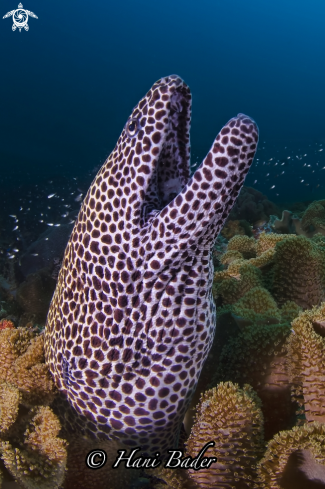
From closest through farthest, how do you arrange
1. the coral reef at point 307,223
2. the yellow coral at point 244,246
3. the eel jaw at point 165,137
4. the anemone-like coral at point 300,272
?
the eel jaw at point 165,137 → the anemone-like coral at point 300,272 → the yellow coral at point 244,246 → the coral reef at point 307,223

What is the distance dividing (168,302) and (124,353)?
50 centimetres

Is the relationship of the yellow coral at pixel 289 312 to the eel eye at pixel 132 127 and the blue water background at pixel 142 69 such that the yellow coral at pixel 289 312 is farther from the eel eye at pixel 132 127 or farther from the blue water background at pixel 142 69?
the blue water background at pixel 142 69

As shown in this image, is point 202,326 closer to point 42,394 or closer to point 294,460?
point 294,460

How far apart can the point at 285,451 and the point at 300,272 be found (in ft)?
9.37

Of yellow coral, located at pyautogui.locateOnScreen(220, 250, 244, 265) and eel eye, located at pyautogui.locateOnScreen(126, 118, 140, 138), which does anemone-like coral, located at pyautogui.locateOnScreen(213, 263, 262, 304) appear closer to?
yellow coral, located at pyautogui.locateOnScreen(220, 250, 244, 265)

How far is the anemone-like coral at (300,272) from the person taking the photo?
4.37 meters

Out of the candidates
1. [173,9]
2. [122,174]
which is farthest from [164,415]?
[173,9]

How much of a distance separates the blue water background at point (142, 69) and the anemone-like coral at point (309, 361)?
81.7 metres

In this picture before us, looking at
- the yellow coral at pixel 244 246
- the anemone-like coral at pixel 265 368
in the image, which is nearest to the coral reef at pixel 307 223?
the yellow coral at pixel 244 246

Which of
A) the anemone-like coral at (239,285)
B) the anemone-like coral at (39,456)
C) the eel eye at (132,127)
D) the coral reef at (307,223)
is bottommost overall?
the anemone-like coral at (39,456)

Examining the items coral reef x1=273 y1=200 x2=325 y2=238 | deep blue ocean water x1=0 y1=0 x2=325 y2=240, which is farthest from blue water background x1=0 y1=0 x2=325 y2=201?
coral reef x1=273 y1=200 x2=325 y2=238

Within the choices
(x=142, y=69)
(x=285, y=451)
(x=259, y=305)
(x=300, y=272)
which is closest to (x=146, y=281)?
(x=285, y=451)

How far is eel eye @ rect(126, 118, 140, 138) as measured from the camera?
8.42 ft

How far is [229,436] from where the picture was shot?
2047mm
